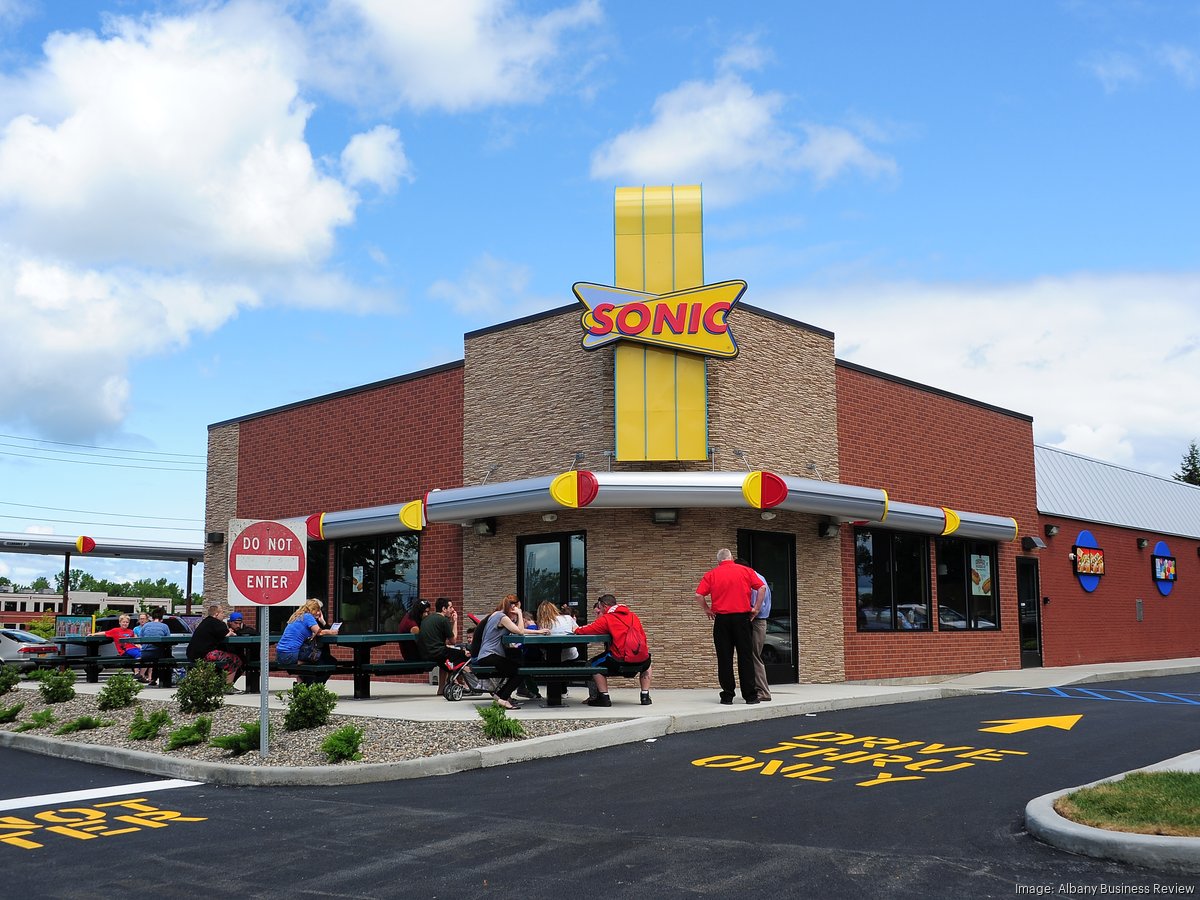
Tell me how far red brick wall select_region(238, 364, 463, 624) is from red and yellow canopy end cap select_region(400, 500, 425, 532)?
0.86 metres

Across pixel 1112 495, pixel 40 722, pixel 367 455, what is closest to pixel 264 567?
pixel 40 722

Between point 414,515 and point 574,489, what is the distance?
3.97m

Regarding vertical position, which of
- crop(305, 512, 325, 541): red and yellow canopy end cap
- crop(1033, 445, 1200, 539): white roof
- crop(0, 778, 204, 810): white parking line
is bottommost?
crop(0, 778, 204, 810): white parking line

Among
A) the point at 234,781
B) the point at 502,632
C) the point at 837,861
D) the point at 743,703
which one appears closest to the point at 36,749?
the point at 234,781

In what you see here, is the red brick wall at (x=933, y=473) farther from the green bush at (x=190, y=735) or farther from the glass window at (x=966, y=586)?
the green bush at (x=190, y=735)

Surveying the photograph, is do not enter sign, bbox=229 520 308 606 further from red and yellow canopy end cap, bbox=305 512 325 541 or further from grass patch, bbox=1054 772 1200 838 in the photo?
red and yellow canopy end cap, bbox=305 512 325 541

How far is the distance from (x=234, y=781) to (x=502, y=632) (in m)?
4.38

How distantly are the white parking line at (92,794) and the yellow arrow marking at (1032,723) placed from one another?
814cm

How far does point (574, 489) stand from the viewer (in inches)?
623

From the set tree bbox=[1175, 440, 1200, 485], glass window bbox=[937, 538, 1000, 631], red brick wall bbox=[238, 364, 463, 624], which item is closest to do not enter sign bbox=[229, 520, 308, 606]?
red brick wall bbox=[238, 364, 463, 624]

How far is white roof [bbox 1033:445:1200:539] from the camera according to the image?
25.1 metres

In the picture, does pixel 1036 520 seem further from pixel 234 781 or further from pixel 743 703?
pixel 234 781

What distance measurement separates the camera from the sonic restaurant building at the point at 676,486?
1680 centimetres

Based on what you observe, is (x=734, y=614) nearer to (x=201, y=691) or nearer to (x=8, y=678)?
(x=201, y=691)
